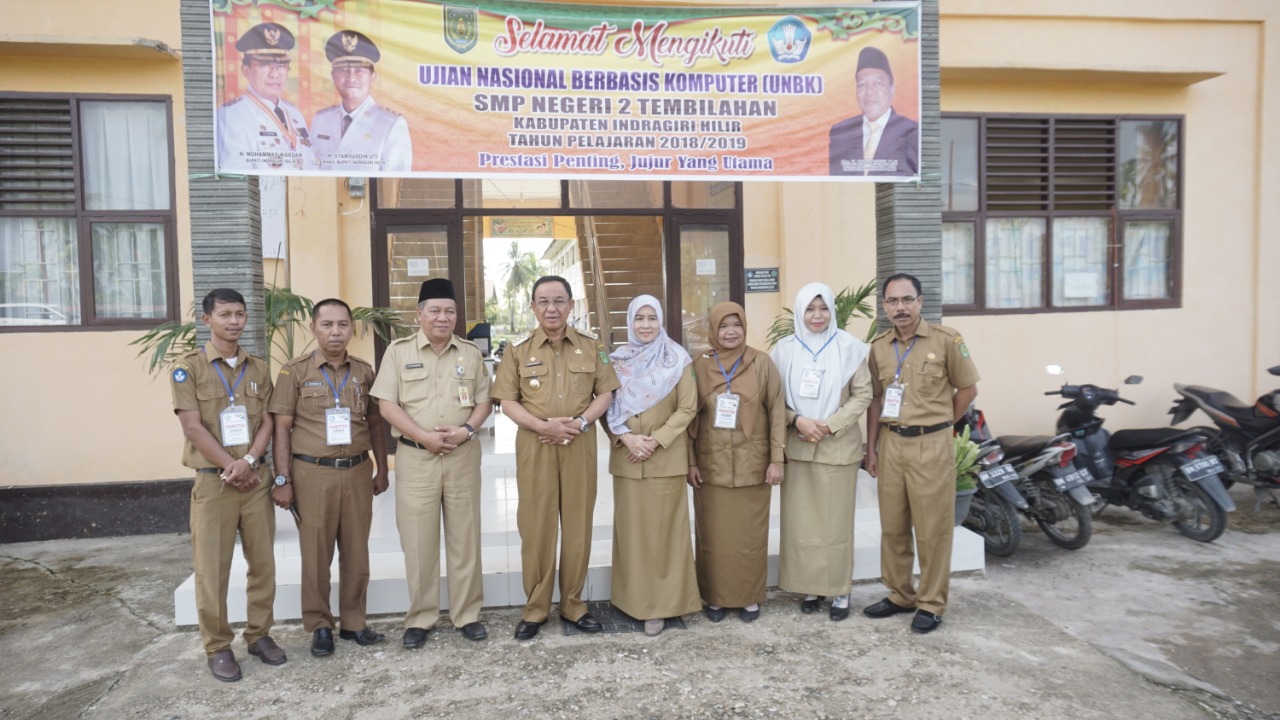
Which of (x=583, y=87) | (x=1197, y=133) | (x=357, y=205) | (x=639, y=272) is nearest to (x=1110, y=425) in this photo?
(x=1197, y=133)

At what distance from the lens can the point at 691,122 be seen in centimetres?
431

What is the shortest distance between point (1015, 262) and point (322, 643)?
20.5 feet

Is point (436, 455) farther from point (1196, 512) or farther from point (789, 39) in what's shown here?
point (1196, 512)

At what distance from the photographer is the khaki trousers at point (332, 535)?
354 centimetres

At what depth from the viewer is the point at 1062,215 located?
712 cm

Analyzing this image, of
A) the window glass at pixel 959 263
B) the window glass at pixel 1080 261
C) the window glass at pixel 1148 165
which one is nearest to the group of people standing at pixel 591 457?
the window glass at pixel 959 263

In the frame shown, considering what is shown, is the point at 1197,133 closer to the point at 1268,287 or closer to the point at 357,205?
the point at 1268,287

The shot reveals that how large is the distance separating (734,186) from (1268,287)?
4714 millimetres

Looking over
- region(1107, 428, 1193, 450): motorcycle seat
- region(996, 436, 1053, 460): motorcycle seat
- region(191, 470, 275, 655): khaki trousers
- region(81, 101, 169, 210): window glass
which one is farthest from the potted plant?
region(81, 101, 169, 210): window glass

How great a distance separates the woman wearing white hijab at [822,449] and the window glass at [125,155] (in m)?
4.96

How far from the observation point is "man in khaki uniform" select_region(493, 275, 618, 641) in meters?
3.67

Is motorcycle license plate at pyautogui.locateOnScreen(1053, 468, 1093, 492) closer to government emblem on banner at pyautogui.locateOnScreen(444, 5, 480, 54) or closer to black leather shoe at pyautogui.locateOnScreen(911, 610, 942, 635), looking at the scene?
black leather shoe at pyautogui.locateOnScreen(911, 610, 942, 635)

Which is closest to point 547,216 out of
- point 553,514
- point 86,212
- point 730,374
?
point 86,212

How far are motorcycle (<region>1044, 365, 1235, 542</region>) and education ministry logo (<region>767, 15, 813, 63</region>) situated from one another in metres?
2.89
